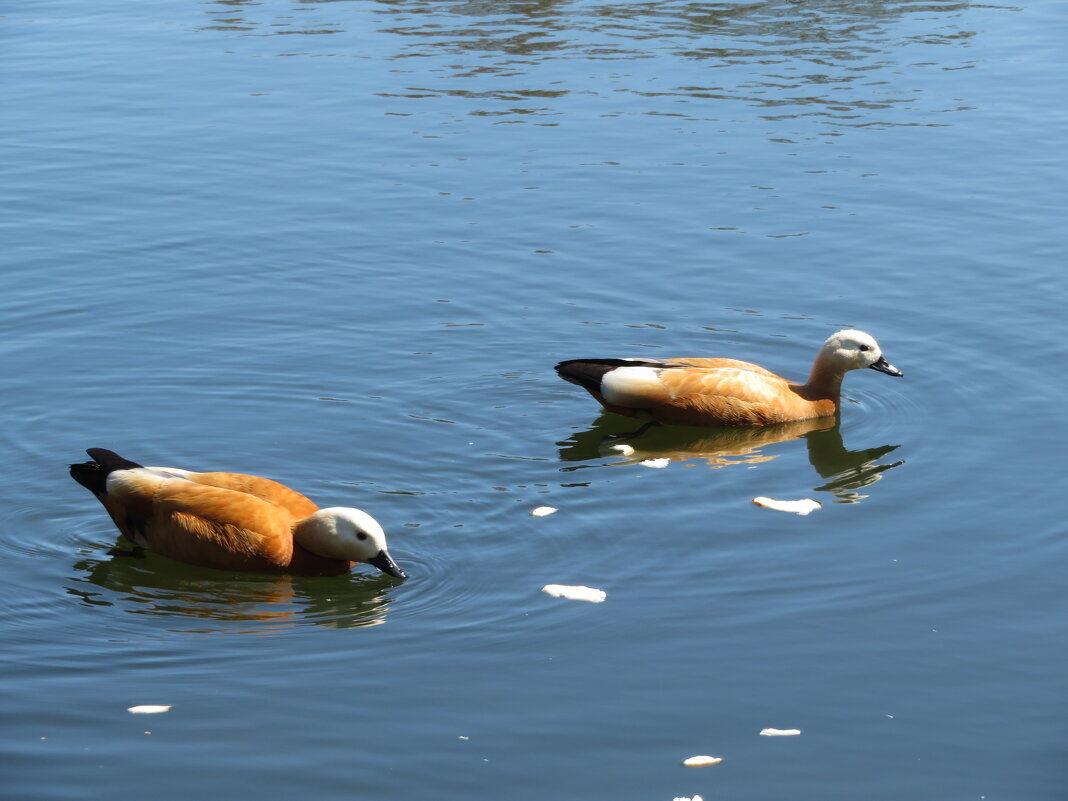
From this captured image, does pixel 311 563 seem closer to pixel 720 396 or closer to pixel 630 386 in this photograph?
pixel 630 386

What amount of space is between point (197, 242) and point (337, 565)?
7525 millimetres

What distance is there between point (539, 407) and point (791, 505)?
2722mm

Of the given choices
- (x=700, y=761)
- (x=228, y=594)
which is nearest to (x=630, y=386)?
(x=228, y=594)

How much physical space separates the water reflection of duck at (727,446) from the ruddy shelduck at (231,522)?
8.75ft

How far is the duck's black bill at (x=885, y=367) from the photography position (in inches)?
520

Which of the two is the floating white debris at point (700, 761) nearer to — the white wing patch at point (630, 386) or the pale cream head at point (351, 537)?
the pale cream head at point (351, 537)

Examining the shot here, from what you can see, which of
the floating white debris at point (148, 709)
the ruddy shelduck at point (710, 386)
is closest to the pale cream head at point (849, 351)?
the ruddy shelduck at point (710, 386)

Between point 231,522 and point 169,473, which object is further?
point 169,473

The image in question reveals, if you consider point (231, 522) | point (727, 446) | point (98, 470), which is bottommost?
point (727, 446)

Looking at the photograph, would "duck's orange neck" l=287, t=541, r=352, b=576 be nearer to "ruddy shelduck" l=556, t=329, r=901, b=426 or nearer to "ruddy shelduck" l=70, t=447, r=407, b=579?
"ruddy shelduck" l=70, t=447, r=407, b=579

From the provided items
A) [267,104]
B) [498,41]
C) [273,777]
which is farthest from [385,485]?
[498,41]

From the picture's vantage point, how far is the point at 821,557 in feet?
33.5

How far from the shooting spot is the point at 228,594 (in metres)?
9.84

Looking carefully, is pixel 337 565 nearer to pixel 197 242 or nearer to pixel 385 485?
pixel 385 485
